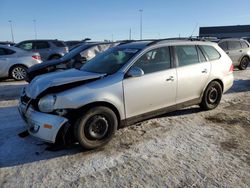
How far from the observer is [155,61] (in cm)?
550

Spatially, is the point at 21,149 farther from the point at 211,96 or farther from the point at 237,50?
the point at 237,50

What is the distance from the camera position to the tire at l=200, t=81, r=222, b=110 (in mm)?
6531

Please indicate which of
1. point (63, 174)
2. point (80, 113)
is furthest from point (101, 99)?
point (63, 174)

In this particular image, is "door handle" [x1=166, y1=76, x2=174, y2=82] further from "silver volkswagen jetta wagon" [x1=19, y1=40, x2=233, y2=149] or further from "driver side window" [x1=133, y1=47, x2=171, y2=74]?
"driver side window" [x1=133, y1=47, x2=171, y2=74]

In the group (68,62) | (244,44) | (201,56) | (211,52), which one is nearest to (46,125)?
(201,56)

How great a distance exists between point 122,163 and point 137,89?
55.0 inches

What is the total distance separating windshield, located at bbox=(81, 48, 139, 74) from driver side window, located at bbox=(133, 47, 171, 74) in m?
0.21

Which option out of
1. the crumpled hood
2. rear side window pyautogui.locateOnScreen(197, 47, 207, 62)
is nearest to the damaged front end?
the crumpled hood

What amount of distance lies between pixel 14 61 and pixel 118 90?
26.8ft

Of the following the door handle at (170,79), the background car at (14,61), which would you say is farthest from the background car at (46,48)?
the door handle at (170,79)

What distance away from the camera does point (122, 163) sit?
420 cm

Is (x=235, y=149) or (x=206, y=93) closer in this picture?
(x=235, y=149)

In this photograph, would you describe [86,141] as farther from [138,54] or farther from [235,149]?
[235,149]

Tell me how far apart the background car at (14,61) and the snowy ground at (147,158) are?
6.11 meters
